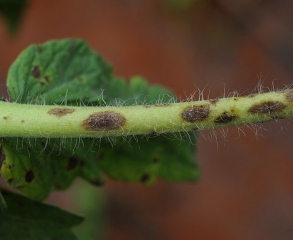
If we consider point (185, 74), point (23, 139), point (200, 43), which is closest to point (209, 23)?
point (200, 43)

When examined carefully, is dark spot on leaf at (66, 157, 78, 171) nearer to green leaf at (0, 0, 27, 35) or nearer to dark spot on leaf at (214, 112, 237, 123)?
dark spot on leaf at (214, 112, 237, 123)

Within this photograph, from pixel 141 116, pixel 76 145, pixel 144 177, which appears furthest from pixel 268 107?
pixel 144 177

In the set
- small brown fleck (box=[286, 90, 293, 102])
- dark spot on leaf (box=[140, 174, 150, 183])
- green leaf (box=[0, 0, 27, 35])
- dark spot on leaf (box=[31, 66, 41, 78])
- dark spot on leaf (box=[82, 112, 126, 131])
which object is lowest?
dark spot on leaf (box=[82, 112, 126, 131])

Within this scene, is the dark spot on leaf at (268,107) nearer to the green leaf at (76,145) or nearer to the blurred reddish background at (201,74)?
the green leaf at (76,145)

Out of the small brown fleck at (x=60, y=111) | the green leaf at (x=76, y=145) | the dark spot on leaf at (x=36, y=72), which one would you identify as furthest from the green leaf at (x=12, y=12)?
the small brown fleck at (x=60, y=111)

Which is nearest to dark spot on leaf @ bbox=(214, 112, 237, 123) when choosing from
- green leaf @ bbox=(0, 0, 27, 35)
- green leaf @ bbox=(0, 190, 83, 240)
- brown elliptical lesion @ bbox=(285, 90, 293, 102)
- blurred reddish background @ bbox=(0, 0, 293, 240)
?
brown elliptical lesion @ bbox=(285, 90, 293, 102)
